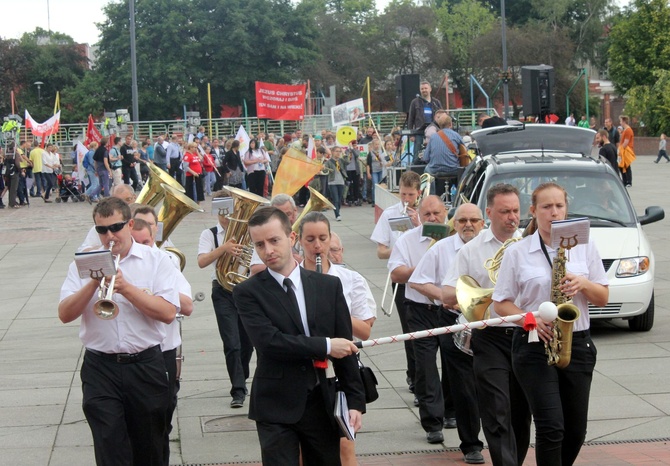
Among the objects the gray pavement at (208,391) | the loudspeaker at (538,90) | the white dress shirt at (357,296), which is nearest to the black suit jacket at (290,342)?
the white dress shirt at (357,296)

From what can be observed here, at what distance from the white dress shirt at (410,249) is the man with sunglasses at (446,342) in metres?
0.27

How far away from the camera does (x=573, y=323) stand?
17.1 ft

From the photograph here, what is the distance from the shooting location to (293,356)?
4805 millimetres

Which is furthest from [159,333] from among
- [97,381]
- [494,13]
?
[494,13]

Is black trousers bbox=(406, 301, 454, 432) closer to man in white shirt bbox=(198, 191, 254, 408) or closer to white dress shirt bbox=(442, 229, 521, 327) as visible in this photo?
white dress shirt bbox=(442, 229, 521, 327)

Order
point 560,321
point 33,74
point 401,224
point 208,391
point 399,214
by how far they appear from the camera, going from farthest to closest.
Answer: point 33,74 → point 208,391 → point 399,214 → point 401,224 → point 560,321

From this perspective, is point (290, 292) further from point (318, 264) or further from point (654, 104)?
point (654, 104)

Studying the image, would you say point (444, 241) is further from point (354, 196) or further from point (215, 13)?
point (215, 13)

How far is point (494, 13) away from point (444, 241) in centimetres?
8067

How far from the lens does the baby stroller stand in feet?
107

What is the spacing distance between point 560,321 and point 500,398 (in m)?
0.96

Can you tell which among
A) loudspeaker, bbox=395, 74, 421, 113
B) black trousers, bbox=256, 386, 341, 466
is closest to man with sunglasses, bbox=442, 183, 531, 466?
black trousers, bbox=256, 386, 341, 466

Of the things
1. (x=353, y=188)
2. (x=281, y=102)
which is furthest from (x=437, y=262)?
(x=281, y=102)

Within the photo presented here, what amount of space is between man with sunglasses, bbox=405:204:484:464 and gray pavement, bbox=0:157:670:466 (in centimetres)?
40
